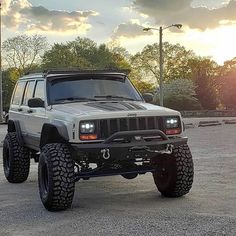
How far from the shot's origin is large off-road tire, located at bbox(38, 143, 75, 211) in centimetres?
793

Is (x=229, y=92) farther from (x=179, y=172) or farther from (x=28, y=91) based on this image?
(x=179, y=172)

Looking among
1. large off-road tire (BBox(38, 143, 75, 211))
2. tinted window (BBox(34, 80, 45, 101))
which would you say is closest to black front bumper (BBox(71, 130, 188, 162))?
large off-road tire (BBox(38, 143, 75, 211))

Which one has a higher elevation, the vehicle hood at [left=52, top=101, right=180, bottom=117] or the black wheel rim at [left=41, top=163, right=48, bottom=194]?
the vehicle hood at [left=52, top=101, right=180, bottom=117]

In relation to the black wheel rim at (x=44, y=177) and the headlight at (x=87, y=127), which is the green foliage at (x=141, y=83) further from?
the headlight at (x=87, y=127)

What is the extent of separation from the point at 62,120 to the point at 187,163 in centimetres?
220

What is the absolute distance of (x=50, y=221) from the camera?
24.4 ft

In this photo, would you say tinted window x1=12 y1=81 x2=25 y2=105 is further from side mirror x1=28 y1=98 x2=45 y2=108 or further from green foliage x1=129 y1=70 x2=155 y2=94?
green foliage x1=129 y1=70 x2=155 y2=94

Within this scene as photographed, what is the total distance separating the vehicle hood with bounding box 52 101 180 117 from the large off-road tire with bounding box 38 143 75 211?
0.65 metres

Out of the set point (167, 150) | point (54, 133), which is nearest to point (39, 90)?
point (54, 133)

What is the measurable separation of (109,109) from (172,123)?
3.40 ft

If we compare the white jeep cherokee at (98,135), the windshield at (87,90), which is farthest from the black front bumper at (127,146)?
the windshield at (87,90)

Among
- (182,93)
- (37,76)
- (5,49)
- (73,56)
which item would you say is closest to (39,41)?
(5,49)

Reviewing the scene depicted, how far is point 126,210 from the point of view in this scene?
8023 mm

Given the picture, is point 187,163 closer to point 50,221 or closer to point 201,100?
point 50,221
